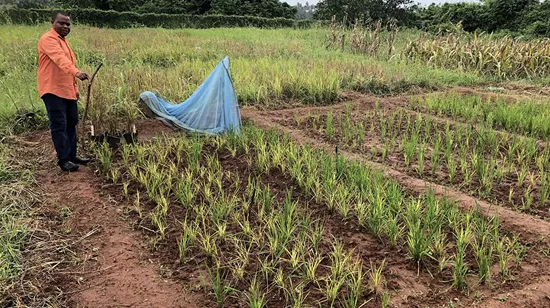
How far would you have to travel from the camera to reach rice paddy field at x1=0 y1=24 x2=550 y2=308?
7.86ft

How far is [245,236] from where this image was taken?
9.52 ft

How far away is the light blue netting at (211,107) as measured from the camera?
16.5 ft

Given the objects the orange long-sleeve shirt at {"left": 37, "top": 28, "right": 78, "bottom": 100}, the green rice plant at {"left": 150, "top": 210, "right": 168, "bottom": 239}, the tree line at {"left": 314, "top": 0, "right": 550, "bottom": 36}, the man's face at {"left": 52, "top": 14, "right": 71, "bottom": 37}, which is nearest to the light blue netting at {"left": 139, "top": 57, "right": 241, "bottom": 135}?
the orange long-sleeve shirt at {"left": 37, "top": 28, "right": 78, "bottom": 100}

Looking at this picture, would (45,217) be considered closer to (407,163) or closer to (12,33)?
(407,163)

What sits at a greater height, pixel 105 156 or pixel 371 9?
pixel 371 9

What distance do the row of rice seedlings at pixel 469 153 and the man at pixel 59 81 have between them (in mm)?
2798

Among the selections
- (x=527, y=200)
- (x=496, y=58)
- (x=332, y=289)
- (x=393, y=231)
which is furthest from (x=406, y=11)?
(x=332, y=289)

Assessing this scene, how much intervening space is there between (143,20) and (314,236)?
20777mm

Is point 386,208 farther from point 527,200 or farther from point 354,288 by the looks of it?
point 527,200

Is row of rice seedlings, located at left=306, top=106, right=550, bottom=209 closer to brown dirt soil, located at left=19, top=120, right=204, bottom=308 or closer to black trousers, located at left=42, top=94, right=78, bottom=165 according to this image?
brown dirt soil, located at left=19, top=120, right=204, bottom=308

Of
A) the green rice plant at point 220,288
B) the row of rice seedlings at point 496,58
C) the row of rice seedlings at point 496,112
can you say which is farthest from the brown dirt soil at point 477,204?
the row of rice seedlings at point 496,58

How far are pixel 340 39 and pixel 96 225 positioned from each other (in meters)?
10.9

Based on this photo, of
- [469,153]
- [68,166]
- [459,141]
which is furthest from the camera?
[459,141]

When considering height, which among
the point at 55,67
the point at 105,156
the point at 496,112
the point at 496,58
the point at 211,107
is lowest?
the point at 105,156
